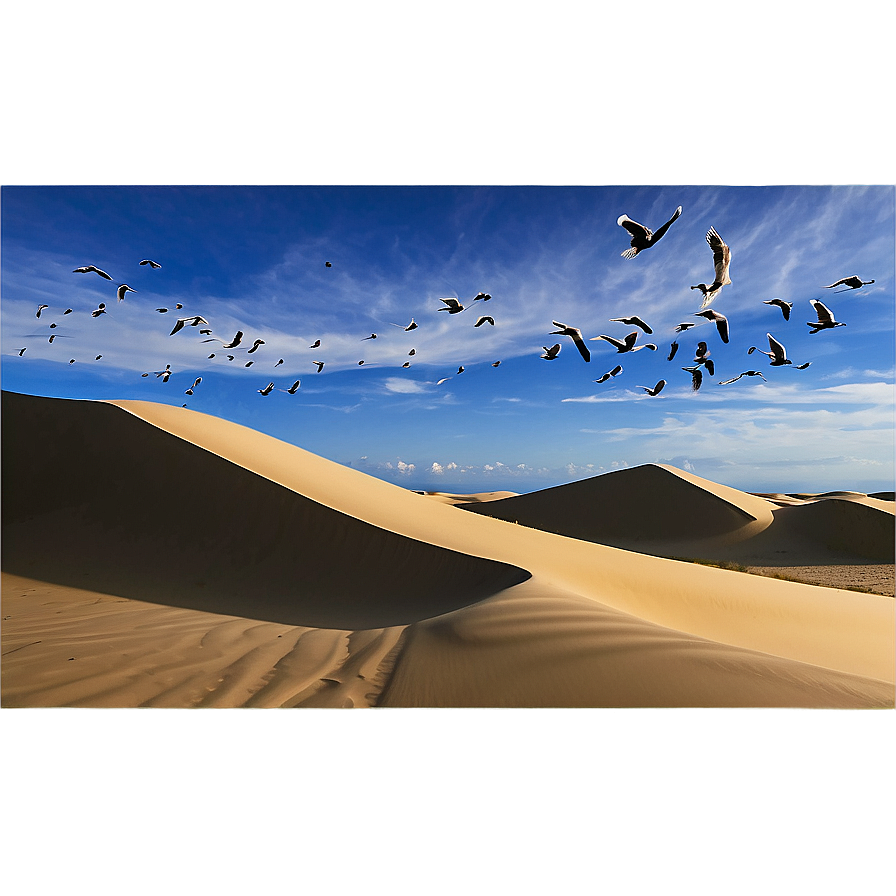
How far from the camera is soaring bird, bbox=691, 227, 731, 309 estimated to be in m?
3.90

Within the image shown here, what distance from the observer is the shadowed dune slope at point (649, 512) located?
434 inches

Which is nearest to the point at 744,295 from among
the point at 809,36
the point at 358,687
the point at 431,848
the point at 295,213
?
the point at 809,36

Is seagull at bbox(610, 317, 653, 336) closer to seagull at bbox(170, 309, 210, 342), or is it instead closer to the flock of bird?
the flock of bird

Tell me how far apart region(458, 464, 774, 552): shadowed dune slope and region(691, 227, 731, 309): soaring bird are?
7000mm

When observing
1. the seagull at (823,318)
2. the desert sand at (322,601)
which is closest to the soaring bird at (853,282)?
the seagull at (823,318)

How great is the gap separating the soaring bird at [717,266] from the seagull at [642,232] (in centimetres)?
29

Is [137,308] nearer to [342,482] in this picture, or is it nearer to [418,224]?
[418,224]

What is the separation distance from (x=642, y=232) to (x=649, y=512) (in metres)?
8.31

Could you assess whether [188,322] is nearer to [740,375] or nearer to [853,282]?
[740,375]

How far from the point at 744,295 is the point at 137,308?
418cm

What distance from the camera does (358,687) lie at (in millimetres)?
2770

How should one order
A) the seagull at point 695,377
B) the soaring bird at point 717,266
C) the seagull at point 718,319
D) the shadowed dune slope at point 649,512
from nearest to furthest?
the soaring bird at point 717,266
the seagull at point 718,319
the seagull at point 695,377
the shadowed dune slope at point 649,512

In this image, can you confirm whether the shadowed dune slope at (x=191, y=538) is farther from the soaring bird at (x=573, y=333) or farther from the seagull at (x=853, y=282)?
the seagull at (x=853, y=282)

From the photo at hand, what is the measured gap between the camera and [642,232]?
382cm
